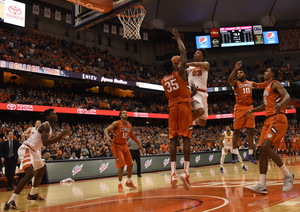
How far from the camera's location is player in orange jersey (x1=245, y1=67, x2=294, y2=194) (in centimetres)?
464

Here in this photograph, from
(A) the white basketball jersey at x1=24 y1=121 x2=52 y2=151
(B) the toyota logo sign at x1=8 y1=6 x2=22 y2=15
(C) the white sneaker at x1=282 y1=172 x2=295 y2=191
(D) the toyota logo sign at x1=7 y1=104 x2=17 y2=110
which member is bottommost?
(C) the white sneaker at x1=282 y1=172 x2=295 y2=191

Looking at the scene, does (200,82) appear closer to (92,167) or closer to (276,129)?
(276,129)

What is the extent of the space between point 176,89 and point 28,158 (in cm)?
347

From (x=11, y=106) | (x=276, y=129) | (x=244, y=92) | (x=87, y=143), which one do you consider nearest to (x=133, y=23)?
(x=87, y=143)

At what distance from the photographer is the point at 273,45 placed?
1534 inches

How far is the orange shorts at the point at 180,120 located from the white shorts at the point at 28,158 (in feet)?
10.1

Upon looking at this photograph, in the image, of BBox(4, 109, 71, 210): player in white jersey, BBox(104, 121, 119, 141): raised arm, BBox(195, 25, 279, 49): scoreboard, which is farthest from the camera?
BBox(195, 25, 279, 49): scoreboard

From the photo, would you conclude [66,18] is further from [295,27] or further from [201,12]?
[295,27]

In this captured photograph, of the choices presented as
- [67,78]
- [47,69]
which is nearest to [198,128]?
[67,78]

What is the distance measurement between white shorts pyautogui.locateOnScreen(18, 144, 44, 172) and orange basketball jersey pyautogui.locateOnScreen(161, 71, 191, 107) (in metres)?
3.25

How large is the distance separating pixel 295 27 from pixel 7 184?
40.5 m

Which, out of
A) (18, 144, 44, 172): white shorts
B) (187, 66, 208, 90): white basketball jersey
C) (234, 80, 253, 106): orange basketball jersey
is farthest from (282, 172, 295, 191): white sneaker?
(18, 144, 44, 172): white shorts

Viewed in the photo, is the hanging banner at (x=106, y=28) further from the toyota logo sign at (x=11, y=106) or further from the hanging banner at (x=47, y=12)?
the toyota logo sign at (x=11, y=106)

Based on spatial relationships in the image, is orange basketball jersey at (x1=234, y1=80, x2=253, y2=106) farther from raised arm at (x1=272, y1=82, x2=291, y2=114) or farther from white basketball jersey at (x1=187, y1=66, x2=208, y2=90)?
raised arm at (x1=272, y1=82, x2=291, y2=114)
